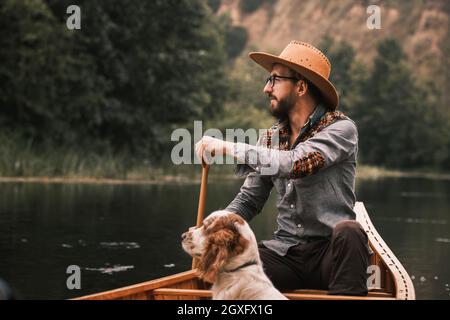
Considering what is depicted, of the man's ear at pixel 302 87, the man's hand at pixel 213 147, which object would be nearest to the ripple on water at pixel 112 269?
the man's ear at pixel 302 87

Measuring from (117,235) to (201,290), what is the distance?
8376 mm

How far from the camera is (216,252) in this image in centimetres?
456

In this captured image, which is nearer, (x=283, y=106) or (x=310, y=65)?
(x=310, y=65)

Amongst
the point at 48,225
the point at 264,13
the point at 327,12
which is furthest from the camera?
the point at 264,13

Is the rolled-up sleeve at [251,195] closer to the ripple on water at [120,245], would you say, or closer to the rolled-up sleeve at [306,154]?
the rolled-up sleeve at [306,154]

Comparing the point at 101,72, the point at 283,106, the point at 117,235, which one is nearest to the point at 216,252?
the point at 283,106

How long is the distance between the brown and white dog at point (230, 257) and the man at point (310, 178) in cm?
70

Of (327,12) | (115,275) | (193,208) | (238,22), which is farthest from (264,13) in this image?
(115,275)

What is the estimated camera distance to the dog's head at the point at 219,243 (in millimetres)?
4543

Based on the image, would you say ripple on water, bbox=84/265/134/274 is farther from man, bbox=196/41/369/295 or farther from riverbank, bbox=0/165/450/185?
riverbank, bbox=0/165/450/185

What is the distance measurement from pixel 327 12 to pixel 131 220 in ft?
329

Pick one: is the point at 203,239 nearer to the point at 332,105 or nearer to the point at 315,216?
the point at 315,216

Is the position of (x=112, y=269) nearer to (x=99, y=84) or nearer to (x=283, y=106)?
(x=283, y=106)

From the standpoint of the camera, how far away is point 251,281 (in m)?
4.62
